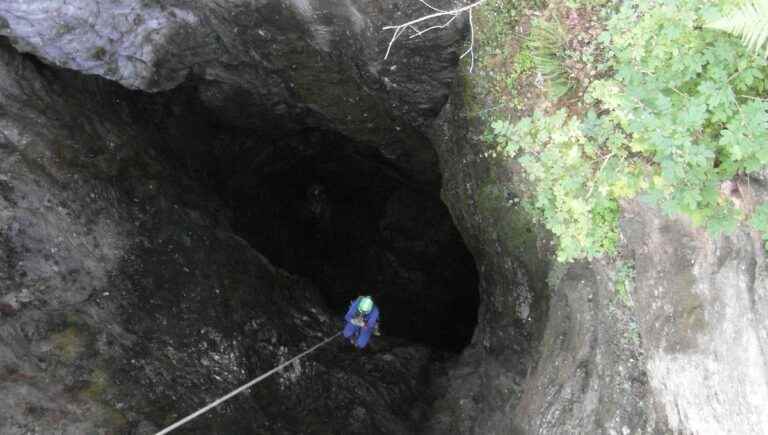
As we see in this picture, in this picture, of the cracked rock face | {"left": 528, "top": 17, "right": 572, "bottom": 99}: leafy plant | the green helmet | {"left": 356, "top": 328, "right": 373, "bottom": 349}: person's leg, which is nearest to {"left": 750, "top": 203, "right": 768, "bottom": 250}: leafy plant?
{"left": 528, "top": 17, "right": 572, "bottom": 99}: leafy plant

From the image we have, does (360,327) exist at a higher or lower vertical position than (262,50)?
lower

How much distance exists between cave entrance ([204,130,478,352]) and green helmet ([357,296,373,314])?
10.2 ft

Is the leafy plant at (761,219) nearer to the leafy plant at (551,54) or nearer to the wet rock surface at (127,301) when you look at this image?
the leafy plant at (551,54)

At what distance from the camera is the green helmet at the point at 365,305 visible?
7.05 metres

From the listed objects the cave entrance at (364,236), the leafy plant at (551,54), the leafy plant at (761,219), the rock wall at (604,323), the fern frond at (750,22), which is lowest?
the cave entrance at (364,236)

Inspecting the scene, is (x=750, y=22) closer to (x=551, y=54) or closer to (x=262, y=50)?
(x=551, y=54)

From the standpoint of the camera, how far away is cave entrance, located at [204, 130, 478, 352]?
394 inches

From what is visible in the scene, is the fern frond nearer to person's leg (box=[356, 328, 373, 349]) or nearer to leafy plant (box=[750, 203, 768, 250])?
leafy plant (box=[750, 203, 768, 250])

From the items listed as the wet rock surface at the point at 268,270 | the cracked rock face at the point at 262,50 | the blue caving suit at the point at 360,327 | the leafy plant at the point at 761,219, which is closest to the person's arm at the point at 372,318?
the blue caving suit at the point at 360,327

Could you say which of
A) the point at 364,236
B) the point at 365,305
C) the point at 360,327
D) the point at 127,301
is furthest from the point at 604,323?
the point at 364,236

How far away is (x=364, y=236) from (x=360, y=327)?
4.35 meters

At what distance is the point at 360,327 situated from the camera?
7395mm

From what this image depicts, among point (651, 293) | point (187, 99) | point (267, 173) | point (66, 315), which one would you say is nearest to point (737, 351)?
point (651, 293)

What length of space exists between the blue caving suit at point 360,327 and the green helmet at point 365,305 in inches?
2.9
